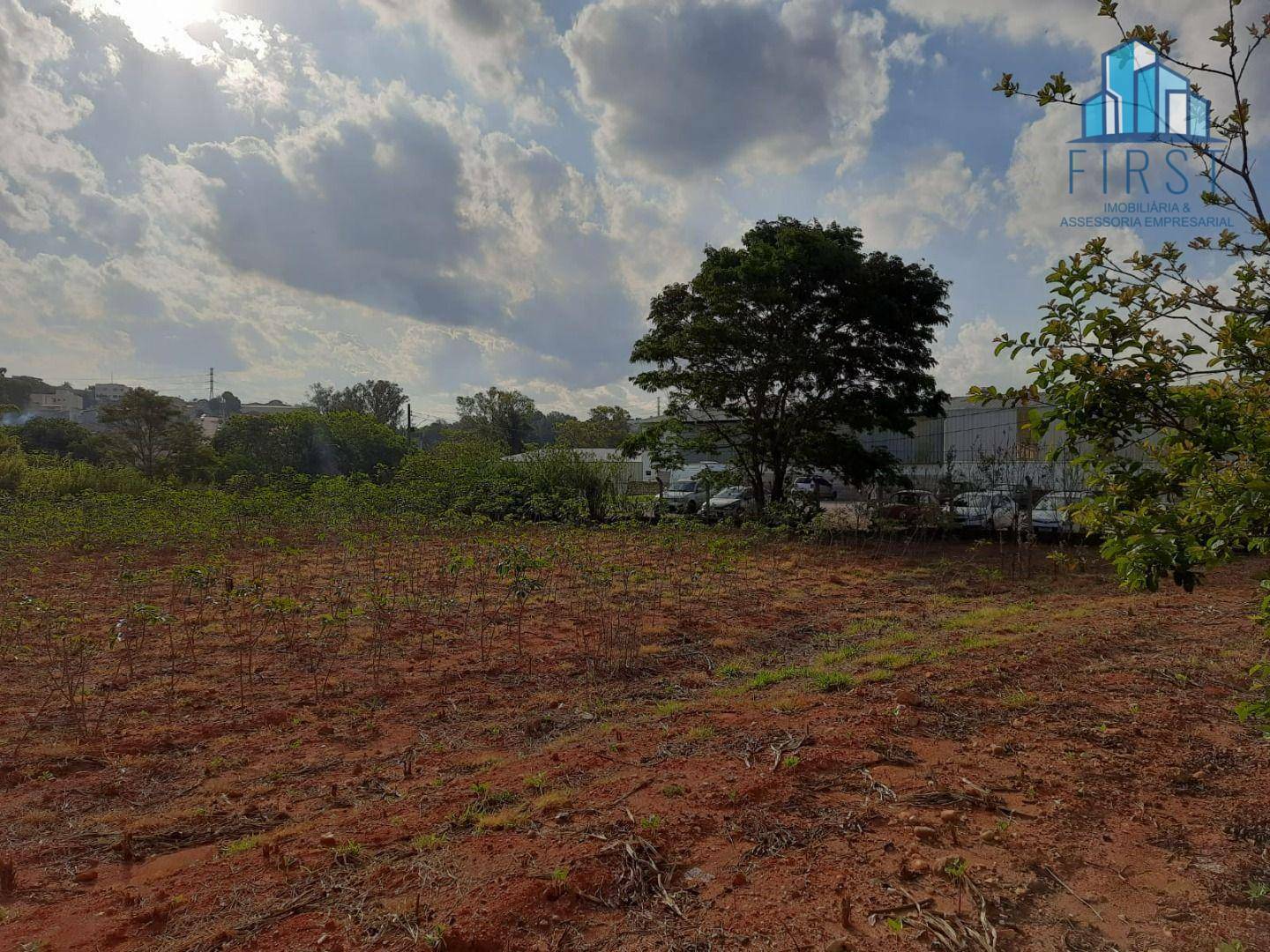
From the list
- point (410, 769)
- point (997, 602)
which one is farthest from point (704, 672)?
point (997, 602)

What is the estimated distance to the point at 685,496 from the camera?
64.7 feet

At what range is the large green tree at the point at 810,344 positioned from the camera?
42.5 ft

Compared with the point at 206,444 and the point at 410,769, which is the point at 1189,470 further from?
the point at 206,444

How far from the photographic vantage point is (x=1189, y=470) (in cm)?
225

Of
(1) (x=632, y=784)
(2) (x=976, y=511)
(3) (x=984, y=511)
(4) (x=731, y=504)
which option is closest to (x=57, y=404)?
(4) (x=731, y=504)

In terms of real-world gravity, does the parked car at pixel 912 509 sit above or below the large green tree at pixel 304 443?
below

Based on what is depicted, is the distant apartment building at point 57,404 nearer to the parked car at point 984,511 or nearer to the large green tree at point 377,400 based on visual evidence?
the large green tree at point 377,400

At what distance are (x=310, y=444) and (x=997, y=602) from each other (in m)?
25.5

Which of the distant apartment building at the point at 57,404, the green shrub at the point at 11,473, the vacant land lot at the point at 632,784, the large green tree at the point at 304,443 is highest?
the distant apartment building at the point at 57,404

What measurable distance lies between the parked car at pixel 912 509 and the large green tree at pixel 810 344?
79 centimetres

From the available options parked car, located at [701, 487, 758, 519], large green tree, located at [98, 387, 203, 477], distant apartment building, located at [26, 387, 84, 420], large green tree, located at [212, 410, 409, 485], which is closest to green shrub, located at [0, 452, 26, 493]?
large green tree, located at [98, 387, 203, 477]

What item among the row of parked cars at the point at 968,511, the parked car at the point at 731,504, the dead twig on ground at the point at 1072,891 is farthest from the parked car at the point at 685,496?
the dead twig on ground at the point at 1072,891

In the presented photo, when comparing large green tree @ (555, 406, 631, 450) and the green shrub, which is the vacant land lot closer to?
the green shrub

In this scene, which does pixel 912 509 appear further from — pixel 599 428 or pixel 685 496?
pixel 599 428
